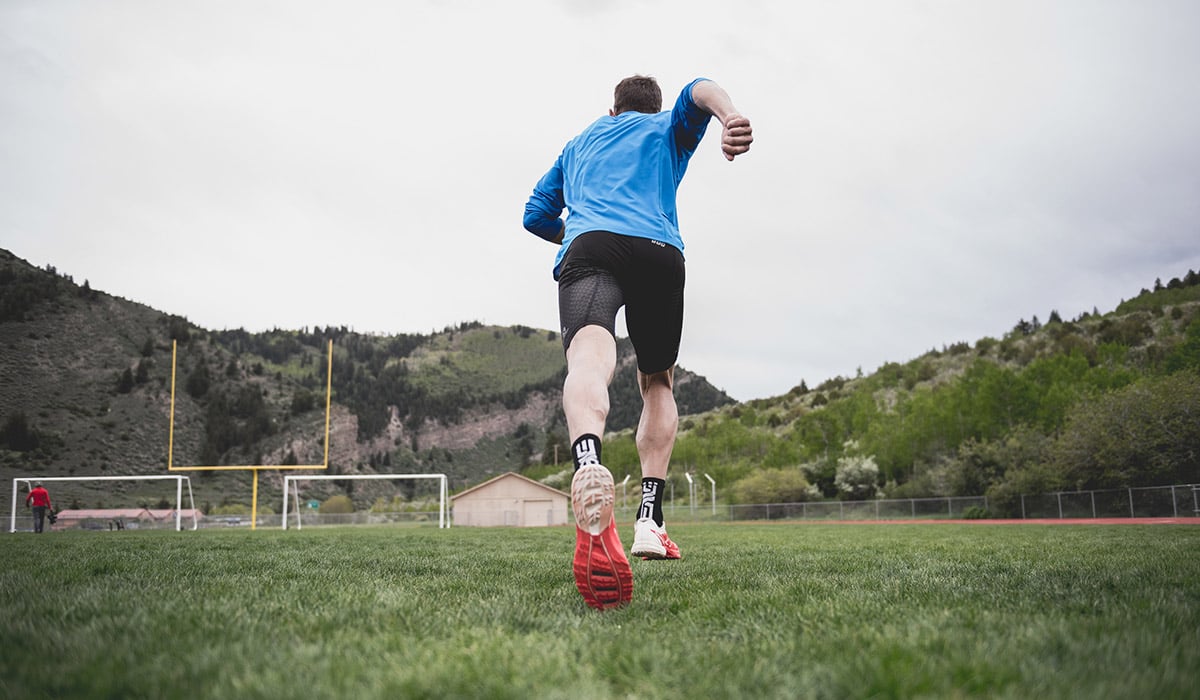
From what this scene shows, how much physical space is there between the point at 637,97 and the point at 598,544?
7.46 feet

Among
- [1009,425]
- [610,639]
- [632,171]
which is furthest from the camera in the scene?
[1009,425]

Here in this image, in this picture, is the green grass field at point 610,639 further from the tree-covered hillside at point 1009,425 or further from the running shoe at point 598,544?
the tree-covered hillside at point 1009,425

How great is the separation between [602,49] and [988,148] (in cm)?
3025

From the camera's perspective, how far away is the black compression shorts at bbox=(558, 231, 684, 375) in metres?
2.92

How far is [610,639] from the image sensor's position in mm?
1835

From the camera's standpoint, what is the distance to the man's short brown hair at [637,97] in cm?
363

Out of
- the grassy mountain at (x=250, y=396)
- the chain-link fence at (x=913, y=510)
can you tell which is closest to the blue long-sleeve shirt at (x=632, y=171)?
the chain-link fence at (x=913, y=510)

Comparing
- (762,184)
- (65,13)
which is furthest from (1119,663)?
(65,13)

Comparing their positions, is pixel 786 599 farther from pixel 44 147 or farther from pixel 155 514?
pixel 155 514

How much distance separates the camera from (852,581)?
327 cm

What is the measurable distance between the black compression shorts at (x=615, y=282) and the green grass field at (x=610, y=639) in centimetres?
110

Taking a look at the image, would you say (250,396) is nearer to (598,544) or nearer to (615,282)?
(615,282)

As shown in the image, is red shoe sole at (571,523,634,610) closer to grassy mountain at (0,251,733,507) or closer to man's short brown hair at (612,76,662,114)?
man's short brown hair at (612,76,662,114)

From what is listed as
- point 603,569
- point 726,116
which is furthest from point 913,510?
point 603,569
